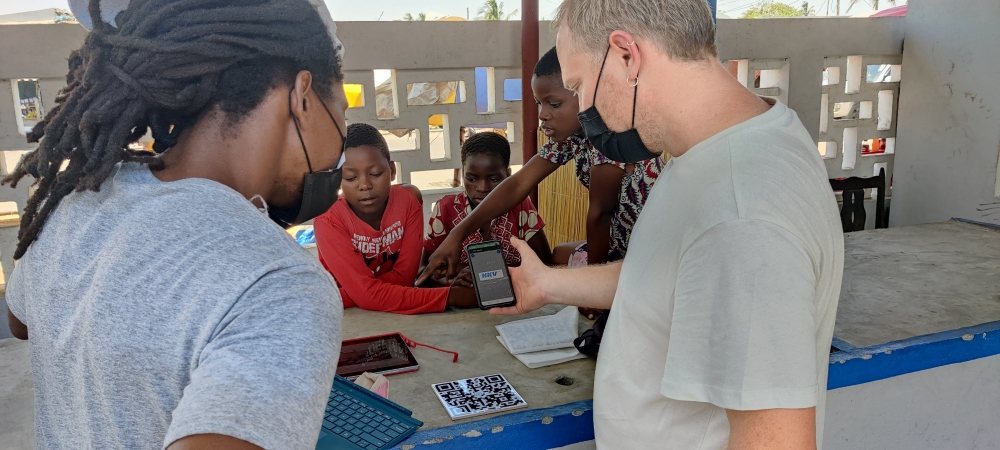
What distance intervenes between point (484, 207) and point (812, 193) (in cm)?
189

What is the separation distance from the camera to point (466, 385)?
1615 mm

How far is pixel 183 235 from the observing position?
66 centimetres

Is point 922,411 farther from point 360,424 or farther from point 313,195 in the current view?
point 313,195

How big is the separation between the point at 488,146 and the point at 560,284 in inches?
61.6

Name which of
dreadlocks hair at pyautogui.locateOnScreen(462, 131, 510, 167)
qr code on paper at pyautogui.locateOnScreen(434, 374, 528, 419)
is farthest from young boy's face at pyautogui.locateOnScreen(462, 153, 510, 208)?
qr code on paper at pyautogui.locateOnScreen(434, 374, 528, 419)

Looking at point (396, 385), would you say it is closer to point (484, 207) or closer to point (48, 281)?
point (48, 281)

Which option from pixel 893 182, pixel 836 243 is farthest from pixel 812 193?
pixel 893 182

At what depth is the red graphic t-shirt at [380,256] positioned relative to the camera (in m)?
2.21

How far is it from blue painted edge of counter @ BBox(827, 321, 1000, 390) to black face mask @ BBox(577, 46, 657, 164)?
0.79m

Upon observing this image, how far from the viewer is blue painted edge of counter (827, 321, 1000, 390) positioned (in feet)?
5.73

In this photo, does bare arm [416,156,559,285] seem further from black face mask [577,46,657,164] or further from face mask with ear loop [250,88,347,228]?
face mask with ear loop [250,88,347,228]

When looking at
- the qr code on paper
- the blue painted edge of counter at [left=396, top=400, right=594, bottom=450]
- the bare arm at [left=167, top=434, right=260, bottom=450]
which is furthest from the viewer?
the qr code on paper

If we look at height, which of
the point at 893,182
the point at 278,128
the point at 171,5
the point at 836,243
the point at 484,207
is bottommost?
the point at 893,182

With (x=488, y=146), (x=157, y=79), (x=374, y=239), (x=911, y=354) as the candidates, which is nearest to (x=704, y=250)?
(x=157, y=79)
